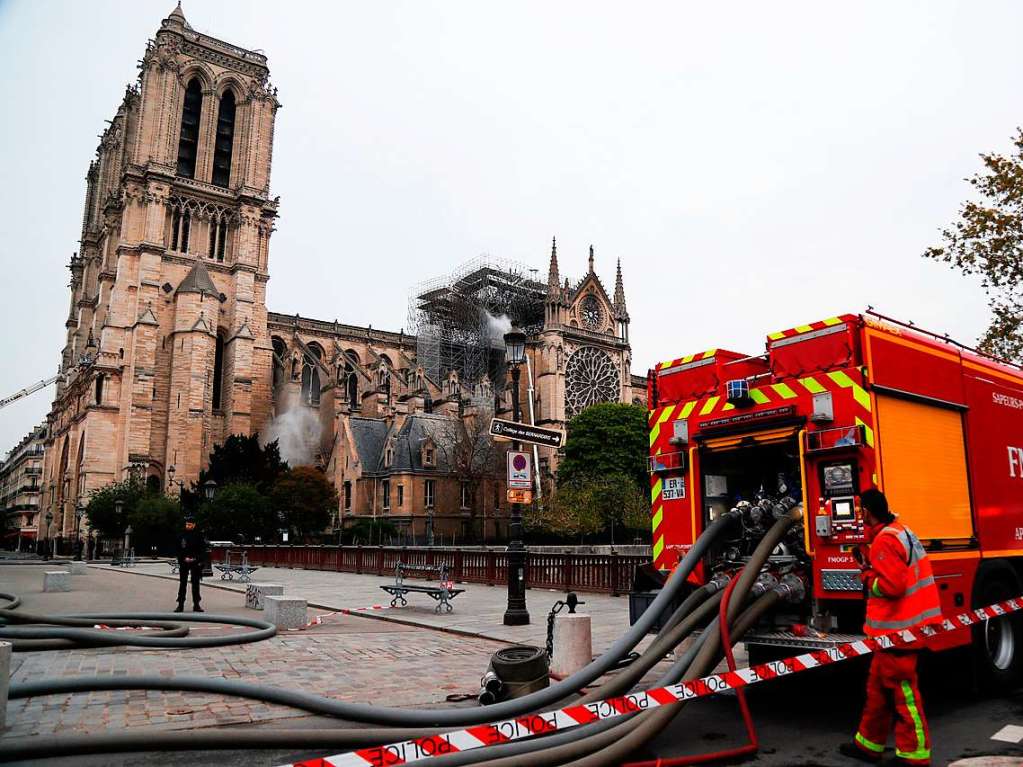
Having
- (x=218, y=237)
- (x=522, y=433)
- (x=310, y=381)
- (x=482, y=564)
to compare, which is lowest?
(x=482, y=564)

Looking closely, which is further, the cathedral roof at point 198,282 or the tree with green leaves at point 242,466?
the cathedral roof at point 198,282

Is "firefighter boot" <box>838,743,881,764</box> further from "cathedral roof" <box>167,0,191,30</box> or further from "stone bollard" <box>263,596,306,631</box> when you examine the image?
"cathedral roof" <box>167,0,191,30</box>

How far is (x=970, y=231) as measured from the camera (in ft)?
61.2

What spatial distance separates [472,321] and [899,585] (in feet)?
214

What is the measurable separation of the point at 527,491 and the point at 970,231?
13.6 meters

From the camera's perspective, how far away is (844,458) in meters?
6.24

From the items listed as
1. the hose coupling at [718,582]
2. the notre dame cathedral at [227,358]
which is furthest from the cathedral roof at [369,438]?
the hose coupling at [718,582]

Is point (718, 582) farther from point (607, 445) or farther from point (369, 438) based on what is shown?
point (369, 438)

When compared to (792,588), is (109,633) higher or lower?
lower

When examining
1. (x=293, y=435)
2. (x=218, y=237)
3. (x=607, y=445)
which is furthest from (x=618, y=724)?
(x=218, y=237)

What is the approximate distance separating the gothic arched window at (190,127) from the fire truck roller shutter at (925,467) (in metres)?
63.8

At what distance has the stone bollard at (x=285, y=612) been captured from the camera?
11641 mm

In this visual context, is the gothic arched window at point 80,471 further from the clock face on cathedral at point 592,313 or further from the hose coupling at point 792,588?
the hose coupling at point 792,588

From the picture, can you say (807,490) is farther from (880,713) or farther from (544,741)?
(544,741)
